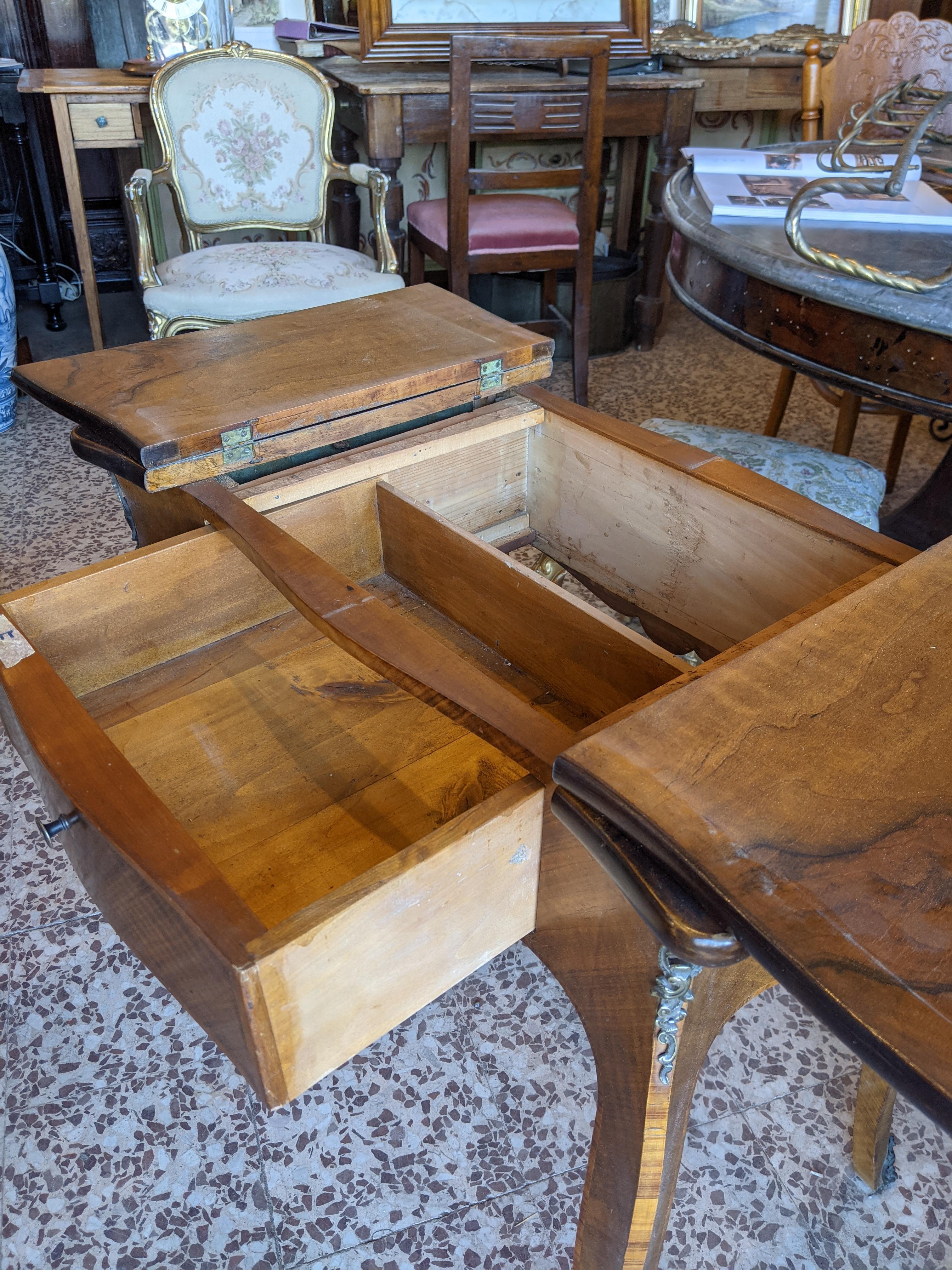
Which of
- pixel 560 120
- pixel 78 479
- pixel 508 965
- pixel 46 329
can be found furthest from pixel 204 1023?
pixel 46 329

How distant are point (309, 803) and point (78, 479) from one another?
1.89 metres

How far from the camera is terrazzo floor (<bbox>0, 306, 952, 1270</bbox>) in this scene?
3.15 feet

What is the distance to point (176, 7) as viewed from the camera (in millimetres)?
2768

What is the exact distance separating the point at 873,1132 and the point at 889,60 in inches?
91.5

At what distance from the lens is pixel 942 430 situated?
2486 millimetres

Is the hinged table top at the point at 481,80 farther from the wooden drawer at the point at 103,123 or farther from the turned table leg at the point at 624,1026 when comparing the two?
the turned table leg at the point at 624,1026

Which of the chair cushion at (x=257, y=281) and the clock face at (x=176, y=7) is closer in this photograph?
the chair cushion at (x=257, y=281)

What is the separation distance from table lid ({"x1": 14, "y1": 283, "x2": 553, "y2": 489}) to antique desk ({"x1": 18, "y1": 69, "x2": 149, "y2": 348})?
1.82 meters

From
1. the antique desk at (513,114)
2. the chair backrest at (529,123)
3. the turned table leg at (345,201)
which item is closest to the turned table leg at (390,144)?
the antique desk at (513,114)

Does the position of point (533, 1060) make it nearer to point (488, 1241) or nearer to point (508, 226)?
point (488, 1241)

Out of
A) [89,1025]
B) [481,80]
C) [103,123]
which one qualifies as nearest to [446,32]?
[481,80]

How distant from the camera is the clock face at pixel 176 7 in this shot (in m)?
2.76

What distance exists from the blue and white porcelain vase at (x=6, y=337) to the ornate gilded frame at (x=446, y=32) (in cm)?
117

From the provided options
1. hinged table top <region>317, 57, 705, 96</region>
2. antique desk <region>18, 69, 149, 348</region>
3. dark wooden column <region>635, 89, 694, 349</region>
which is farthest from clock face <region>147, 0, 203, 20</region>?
dark wooden column <region>635, 89, 694, 349</region>
